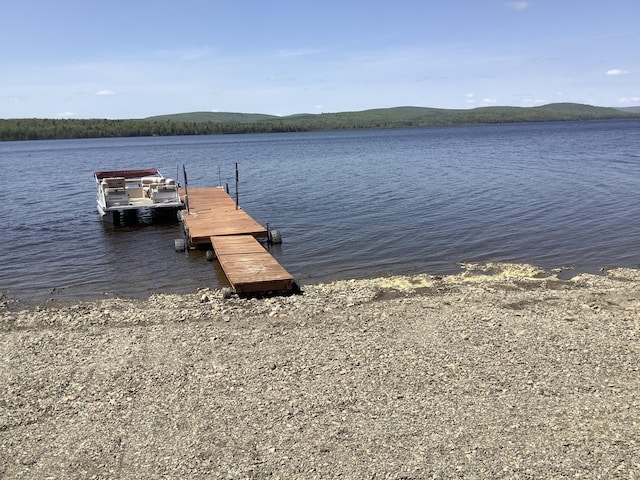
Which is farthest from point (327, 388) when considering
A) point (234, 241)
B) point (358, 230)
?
point (358, 230)

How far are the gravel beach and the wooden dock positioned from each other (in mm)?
703

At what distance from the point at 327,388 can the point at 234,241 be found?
35.3 ft

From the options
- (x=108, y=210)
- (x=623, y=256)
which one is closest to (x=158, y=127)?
(x=108, y=210)

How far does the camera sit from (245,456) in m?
6.95

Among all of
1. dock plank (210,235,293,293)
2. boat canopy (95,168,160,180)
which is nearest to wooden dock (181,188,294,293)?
dock plank (210,235,293,293)

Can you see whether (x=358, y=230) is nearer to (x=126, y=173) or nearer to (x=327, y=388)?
(x=327, y=388)

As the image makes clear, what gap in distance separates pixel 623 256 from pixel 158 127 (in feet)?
513

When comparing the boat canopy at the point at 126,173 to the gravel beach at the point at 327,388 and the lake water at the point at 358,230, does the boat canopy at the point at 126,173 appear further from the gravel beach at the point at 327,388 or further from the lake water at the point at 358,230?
the gravel beach at the point at 327,388

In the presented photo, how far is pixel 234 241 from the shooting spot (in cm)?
1859

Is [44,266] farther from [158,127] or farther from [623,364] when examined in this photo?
[158,127]

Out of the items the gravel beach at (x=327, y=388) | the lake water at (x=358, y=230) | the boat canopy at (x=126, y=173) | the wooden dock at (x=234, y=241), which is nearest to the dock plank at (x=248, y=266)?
the wooden dock at (x=234, y=241)

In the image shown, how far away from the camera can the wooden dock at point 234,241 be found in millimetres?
13846

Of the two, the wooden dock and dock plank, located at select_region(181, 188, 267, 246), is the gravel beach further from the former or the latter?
dock plank, located at select_region(181, 188, 267, 246)

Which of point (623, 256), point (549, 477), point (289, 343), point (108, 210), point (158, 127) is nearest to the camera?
point (549, 477)
